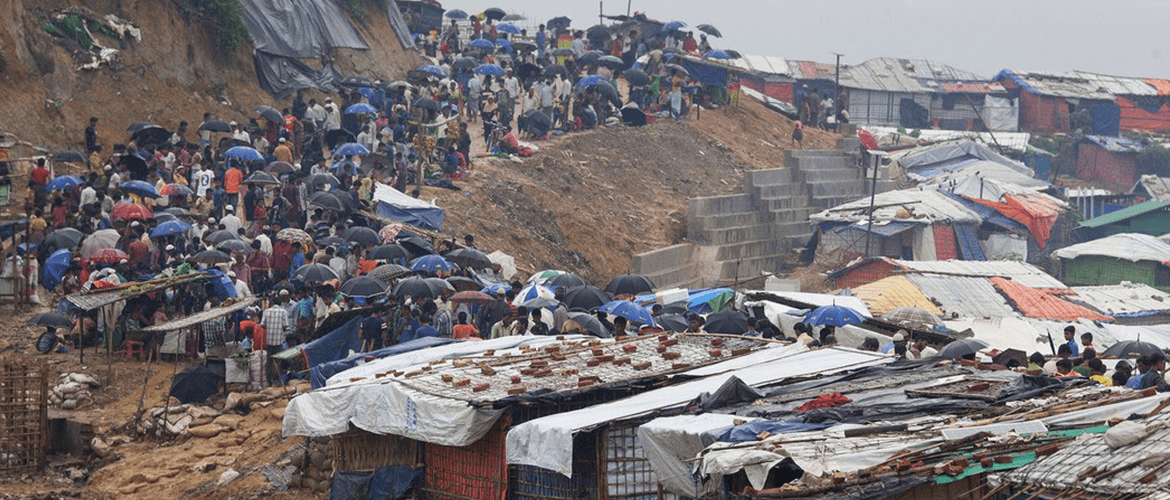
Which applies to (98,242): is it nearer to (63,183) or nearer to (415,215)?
(63,183)

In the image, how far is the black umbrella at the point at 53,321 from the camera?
2230 centimetres

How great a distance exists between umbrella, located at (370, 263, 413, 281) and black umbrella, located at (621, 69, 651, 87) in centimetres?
1787

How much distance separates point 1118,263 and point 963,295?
1217 cm

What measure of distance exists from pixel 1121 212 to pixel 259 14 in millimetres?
28260

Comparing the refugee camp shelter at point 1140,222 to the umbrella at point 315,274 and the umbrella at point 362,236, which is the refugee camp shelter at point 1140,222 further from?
the umbrella at point 315,274

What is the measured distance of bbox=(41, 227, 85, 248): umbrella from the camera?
23.9 meters

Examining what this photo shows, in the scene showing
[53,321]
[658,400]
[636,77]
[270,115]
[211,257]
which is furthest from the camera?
[636,77]

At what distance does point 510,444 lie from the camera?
15281mm

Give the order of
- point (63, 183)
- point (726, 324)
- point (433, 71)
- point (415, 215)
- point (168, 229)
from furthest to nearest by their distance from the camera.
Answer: point (433, 71) → point (415, 215) → point (63, 183) → point (168, 229) → point (726, 324)

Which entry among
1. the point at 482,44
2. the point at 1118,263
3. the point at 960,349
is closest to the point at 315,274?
the point at 960,349

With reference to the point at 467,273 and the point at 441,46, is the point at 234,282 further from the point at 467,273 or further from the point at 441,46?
the point at 441,46

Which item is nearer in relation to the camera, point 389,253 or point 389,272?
point 389,272

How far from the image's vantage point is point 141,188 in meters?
25.0

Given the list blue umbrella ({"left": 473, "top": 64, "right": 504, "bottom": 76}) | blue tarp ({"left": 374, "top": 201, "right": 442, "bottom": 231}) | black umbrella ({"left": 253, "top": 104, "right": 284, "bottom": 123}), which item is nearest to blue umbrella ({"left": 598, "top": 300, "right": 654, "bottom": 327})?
blue tarp ({"left": 374, "top": 201, "right": 442, "bottom": 231})
